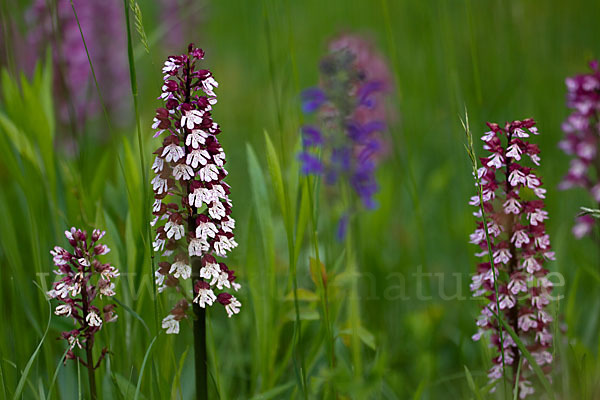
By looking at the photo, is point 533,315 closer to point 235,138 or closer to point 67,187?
point 67,187

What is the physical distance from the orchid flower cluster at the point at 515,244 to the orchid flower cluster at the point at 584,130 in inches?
35.7

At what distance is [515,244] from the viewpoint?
147 centimetres

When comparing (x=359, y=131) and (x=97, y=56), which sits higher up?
(x=97, y=56)

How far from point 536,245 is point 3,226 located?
61.4 inches

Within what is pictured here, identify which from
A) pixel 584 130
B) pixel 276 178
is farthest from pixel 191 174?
pixel 584 130

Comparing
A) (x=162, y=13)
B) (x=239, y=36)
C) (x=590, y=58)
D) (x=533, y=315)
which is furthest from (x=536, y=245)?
(x=239, y=36)

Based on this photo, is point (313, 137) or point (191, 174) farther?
point (313, 137)

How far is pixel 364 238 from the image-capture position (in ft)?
9.84

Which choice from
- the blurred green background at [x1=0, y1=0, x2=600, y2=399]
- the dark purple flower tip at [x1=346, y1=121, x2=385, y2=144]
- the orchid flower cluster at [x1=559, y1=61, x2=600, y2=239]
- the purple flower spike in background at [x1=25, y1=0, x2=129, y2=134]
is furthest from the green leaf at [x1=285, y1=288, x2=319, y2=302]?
the purple flower spike in background at [x1=25, y1=0, x2=129, y2=134]

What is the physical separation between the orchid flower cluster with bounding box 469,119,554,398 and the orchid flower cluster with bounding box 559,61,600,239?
907 millimetres

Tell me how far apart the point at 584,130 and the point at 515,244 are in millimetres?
1148

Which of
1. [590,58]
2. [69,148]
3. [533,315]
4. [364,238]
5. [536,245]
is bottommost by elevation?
[533,315]

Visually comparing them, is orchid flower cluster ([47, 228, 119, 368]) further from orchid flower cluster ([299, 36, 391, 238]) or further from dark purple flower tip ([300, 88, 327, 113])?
dark purple flower tip ([300, 88, 327, 113])

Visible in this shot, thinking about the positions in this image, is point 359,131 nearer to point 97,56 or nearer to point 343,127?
point 343,127
